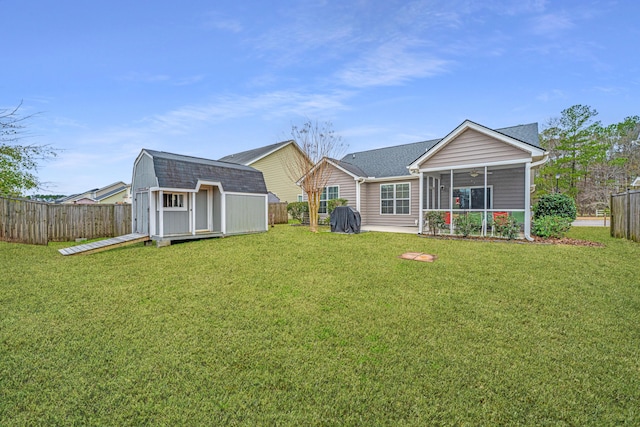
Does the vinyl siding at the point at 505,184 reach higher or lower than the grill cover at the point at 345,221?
higher

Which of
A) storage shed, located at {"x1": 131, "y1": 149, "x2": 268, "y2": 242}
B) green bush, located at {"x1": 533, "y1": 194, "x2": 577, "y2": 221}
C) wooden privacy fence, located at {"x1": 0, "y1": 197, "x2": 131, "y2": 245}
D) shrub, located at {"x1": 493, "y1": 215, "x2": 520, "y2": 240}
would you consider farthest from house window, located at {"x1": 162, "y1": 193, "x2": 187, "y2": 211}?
green bush, located at {"x1": 533, "y1": 194, "x2": 577, "y2": 221}

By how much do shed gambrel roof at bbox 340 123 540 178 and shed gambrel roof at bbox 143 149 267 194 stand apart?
5.50m

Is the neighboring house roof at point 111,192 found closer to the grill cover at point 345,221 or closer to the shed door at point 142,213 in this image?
the shed door at point 142,213

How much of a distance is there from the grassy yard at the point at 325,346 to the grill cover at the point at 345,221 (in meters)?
6.05

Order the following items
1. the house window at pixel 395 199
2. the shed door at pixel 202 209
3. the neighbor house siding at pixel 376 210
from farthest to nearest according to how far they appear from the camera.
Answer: the house window at pixel 395 199 < the neighbor house siding at pixel 376 210 < the shed door at pixel 202 209

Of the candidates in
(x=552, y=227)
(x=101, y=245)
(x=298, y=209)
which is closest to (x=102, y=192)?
(x=298, y=209)

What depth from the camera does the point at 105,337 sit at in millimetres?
3293

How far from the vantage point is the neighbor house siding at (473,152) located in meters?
10.0

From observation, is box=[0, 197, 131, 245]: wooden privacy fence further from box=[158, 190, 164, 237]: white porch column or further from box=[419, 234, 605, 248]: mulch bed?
box=[419, 234, 605, 248]: mulch bed

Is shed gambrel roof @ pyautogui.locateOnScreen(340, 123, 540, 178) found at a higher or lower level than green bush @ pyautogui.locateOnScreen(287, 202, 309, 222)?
A: higher

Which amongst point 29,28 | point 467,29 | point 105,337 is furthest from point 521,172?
point 29,28

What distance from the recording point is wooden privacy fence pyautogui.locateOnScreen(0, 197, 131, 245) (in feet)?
33.1

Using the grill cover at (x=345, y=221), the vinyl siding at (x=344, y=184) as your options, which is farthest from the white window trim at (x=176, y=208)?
the vinyl siding at (x=344, y=184)

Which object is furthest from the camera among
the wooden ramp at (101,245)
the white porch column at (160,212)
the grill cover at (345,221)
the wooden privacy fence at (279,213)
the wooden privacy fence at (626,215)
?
the wooden privacy fence at (279,213)
